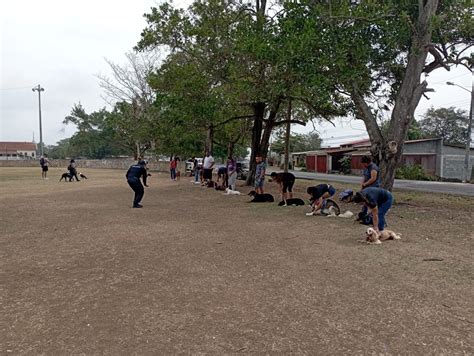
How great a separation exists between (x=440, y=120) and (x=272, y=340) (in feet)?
Answer: 192

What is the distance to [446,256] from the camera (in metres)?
5.91

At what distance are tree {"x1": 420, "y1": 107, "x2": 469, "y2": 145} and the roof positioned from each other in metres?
97.2

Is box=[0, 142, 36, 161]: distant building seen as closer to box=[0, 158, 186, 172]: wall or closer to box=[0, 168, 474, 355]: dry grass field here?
box=[0, 158, 186, 172]: wall

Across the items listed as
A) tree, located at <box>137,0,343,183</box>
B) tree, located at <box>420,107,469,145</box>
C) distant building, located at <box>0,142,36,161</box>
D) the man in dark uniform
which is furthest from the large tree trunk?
distant building, located at <box>0,142,36,161</box>

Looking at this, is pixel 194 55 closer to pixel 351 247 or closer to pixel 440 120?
pixel 351 247

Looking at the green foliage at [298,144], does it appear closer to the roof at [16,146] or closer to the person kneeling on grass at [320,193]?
the person kneeling on grass at [320,193]

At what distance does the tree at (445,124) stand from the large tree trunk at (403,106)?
46129mm

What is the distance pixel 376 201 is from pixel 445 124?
178 feet

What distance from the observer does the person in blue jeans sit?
6.55m

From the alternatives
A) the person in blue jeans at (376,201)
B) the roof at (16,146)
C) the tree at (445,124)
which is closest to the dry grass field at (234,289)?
the person in blue jeans at (376,201)

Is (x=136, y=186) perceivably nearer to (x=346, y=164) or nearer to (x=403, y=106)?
(x=403, y=106)

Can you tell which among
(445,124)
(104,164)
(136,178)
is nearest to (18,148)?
(104,164)

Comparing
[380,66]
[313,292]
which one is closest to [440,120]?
[380,66]

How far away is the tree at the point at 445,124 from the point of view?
51.6m
